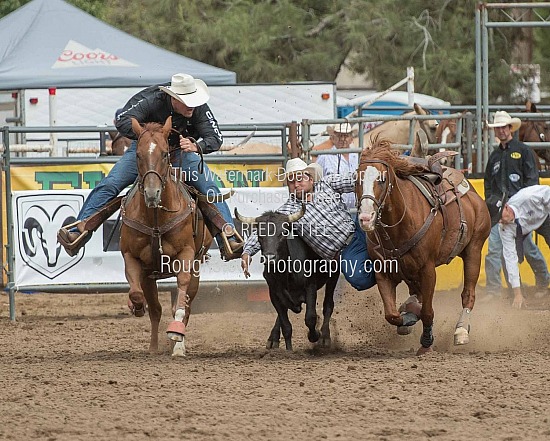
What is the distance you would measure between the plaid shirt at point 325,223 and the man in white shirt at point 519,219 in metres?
3.64

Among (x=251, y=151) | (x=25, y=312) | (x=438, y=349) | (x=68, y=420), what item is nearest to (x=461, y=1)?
(x=251, y=151)

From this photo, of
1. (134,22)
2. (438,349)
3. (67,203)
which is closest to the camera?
(438,349)

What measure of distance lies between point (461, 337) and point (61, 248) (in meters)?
4.25

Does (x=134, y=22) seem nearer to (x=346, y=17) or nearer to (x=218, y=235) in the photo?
(x=346, y=17)

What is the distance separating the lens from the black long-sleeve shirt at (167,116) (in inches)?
339

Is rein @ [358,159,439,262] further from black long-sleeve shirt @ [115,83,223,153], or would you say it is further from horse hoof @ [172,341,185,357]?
horse hoof @ [172,341,185,357]

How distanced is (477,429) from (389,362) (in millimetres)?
2286

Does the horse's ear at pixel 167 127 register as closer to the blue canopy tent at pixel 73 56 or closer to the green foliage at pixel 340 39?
the blue canopy tent at pixel 73 56

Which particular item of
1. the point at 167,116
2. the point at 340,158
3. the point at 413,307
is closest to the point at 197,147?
the point at 167,116

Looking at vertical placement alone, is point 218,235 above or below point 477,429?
above

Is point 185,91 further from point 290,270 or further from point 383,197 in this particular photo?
point 383,197

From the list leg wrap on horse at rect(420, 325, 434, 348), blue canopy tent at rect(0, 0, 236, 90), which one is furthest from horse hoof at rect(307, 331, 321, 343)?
blue canopy tent at rect(0, 0, 236, 90)

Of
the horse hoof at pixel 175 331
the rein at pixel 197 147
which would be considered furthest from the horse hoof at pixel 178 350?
the rein at pixel 197 147

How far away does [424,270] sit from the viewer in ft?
27.1
